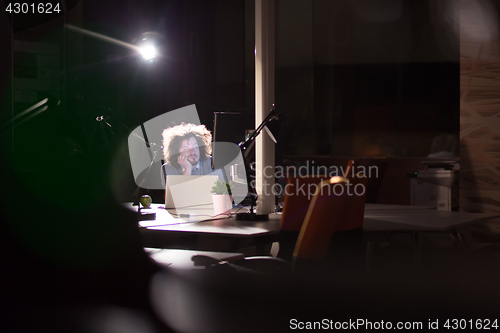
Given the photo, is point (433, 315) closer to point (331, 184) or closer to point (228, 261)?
point (331, 184)

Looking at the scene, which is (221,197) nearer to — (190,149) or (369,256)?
(190,149)

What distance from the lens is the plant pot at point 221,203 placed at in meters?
2.52

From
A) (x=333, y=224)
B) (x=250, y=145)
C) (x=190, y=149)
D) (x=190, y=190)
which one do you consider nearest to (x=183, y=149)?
(x=190, y=149)

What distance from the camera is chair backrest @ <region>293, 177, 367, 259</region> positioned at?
1518 mm

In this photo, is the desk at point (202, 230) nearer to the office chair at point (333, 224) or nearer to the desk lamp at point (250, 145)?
the desk lamp at point (250, 145)

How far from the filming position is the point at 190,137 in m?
3.26

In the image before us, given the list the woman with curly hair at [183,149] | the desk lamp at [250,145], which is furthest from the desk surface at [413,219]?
the woman with curly hair at [183,149]

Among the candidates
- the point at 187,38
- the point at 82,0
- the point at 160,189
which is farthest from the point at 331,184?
the point at 187,38

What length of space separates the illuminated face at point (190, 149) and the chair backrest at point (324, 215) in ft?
5.79

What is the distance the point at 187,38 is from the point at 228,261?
187 inches

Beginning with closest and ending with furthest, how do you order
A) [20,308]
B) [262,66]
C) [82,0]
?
[20,308], [262,66], [82,0]

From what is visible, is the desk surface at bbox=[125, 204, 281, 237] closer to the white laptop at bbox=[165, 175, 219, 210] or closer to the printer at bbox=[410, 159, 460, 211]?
the white laptop at bbox=[165, 175, 219, 210]

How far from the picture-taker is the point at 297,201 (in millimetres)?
1775

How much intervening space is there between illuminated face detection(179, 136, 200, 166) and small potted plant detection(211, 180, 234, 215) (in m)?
0.75
